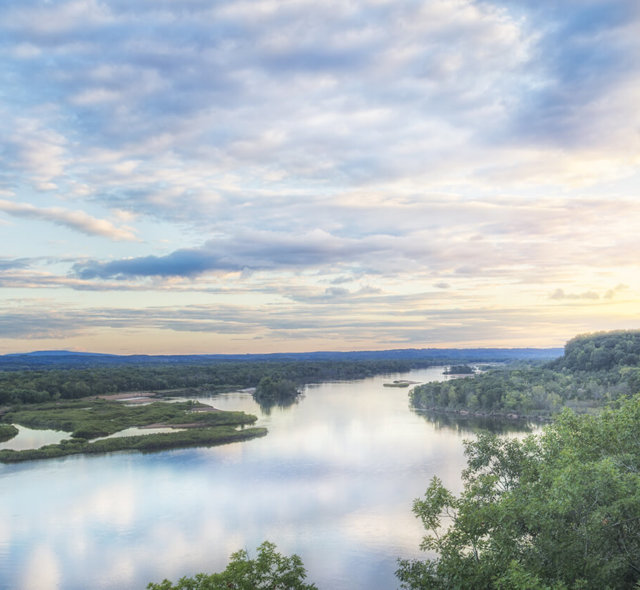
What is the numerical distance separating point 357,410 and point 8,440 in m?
45.2

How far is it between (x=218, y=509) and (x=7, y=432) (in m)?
38.4

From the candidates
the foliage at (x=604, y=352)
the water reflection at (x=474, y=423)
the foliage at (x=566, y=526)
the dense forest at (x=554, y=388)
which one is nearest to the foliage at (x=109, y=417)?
the water reflection at (x=474, y=423)

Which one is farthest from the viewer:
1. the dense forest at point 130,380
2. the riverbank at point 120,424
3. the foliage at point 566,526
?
the dense forest at point 130,380

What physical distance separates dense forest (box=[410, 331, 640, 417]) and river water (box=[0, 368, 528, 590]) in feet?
63.5

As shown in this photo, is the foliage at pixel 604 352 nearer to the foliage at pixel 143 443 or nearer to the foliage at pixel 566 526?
the foliage at pixel 143 443

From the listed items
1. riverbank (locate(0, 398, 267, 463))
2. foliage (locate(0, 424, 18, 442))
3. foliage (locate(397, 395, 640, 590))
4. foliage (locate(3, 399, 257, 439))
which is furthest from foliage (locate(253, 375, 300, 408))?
foliage (locate(397, 395, 640, 590))

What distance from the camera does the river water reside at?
82.8 feet

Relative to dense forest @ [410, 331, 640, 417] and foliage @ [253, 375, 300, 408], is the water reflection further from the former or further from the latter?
foliage @ [253, 375, 300, 408]

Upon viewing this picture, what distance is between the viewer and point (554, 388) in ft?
257

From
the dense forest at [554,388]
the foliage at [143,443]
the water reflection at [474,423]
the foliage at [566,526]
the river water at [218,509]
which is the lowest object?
the water reflection at [474,423]

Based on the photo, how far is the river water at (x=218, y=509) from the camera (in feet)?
82.8

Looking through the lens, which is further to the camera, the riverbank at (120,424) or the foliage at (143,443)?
the riverbank at (120,424)

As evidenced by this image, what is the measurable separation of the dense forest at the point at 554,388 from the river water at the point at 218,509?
19345 mm

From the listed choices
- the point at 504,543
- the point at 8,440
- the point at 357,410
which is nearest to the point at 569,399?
the point at 357,410
